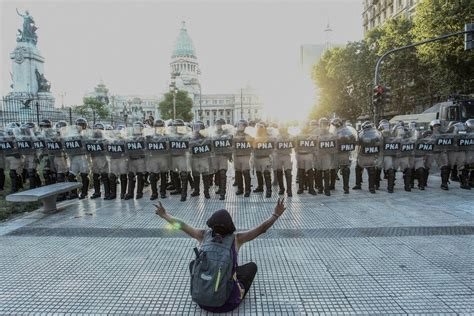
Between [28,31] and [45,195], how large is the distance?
34.3m

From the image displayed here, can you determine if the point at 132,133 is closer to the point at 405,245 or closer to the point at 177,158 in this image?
the point at 177,158

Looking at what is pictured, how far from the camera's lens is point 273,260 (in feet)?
16.6

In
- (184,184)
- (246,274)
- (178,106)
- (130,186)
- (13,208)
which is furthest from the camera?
(178,106)

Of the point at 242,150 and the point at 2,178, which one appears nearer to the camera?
the point at 242,150

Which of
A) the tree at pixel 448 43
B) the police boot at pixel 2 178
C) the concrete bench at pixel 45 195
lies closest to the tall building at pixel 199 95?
the tree at pixel 448 43

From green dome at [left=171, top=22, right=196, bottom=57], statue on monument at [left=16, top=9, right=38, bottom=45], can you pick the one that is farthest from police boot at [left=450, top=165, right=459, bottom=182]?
green dome at [left=171, top=22, right=196, bottom=57]

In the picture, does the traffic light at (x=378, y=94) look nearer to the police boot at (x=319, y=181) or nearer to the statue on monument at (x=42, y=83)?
the police boot at (x=319, y=181)

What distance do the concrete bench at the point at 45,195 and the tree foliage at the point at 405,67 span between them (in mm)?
21154

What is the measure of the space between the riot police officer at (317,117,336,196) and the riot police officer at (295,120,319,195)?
15 centimetres

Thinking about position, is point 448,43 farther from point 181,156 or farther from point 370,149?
point 181,156

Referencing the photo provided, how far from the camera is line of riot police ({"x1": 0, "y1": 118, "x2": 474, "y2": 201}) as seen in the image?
30.0 feet

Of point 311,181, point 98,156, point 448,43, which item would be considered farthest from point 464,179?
point 448,43

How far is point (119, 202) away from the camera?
8.95 m

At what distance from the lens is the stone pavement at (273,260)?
3883 mm
